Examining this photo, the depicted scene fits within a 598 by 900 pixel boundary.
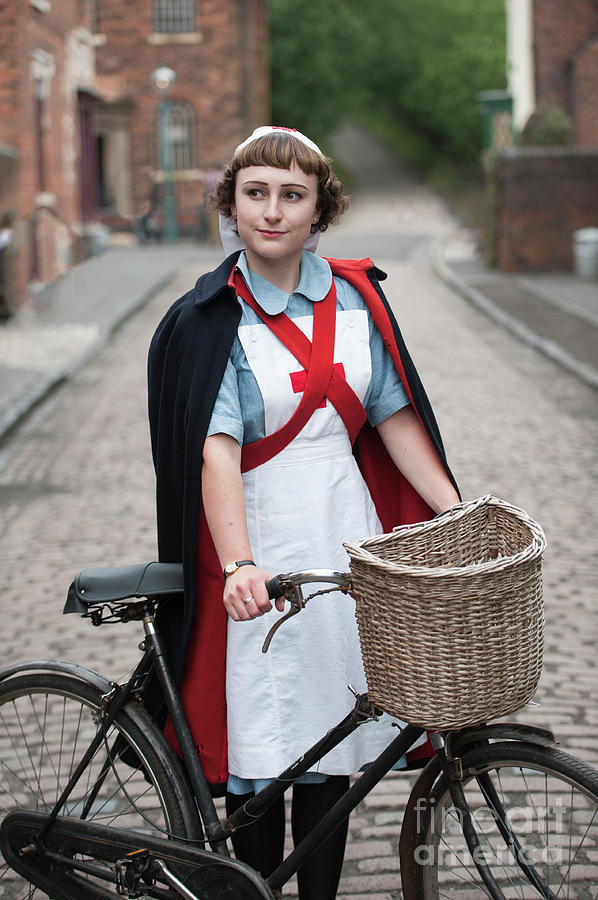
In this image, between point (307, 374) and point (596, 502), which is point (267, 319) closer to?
point (307, 374)

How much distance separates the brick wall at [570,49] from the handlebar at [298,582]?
26098mm

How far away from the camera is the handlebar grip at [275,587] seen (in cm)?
234

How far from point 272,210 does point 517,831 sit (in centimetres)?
A: 145

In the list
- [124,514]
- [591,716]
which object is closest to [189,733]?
[591,716]

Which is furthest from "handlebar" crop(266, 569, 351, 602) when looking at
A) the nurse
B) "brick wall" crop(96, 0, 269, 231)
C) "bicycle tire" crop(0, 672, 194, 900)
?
"brick wall" crop(96, 0, 269, 231)

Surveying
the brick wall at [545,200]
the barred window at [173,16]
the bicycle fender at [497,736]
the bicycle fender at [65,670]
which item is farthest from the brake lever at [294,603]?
the barred window at [173,16]

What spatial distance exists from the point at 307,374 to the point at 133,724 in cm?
90

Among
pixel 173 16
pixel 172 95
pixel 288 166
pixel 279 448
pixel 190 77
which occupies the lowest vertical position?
pixel 279 448

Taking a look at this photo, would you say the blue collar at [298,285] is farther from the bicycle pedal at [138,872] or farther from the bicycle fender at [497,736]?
the bicycle pedal at [138,872]

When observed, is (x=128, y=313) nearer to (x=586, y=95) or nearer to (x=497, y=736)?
(x=586, y=95)

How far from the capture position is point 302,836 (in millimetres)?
2758

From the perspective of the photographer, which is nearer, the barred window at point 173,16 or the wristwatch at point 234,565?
the wristwatch at point 234,565

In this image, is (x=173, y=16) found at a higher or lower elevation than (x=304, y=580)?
higher

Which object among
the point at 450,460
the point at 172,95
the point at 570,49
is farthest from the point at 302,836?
the point at 172,95
